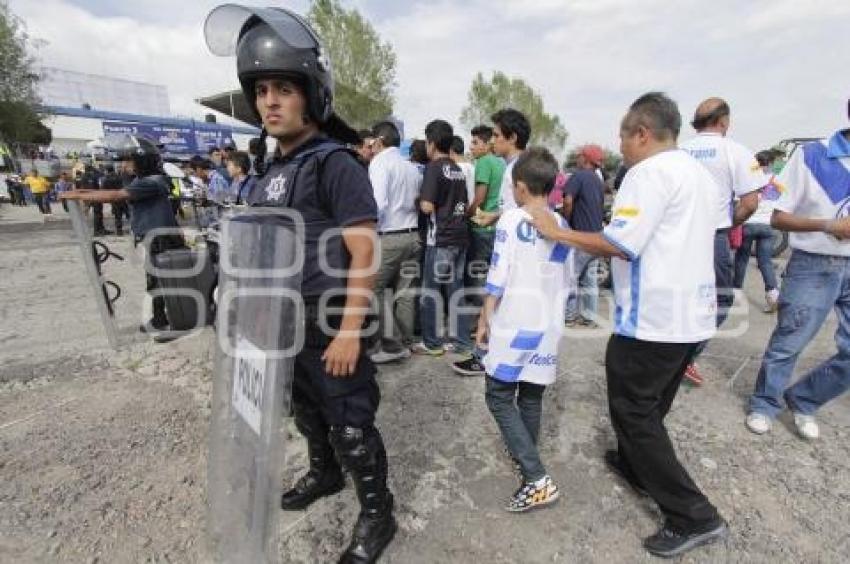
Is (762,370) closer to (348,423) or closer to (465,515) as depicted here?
(465,515)

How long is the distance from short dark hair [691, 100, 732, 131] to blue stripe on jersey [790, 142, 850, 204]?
0.67 m

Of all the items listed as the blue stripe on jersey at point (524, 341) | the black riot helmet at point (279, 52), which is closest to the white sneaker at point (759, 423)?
the blue stripe on jersey at point (524, 341)

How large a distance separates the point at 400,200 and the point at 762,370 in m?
2.65

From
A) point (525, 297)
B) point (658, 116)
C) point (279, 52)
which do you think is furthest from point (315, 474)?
point (658, 116)

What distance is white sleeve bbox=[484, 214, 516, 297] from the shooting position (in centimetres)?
206

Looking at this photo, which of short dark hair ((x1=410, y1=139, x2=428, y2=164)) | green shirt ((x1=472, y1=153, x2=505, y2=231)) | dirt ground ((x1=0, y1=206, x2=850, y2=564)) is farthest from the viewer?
short dark hair ((x1=410, y1=139, x2=428, y2=164))

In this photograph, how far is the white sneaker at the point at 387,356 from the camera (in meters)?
3.74

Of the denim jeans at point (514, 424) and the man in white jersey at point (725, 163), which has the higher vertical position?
the man in white jersey at point (725, 163)

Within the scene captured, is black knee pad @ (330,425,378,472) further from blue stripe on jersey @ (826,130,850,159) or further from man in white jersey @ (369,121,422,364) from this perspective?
blue stripe on jersey @ (826,130,850,159)

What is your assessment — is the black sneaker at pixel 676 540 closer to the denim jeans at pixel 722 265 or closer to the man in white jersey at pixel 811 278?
the man in white jersey at pixel 811 278

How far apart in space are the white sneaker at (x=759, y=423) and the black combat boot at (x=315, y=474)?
2.40 metres

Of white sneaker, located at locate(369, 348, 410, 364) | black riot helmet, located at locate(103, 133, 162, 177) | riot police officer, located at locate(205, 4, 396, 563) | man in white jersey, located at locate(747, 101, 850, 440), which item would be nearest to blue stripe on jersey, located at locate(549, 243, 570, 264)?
riot police officer, located at locate(205, 4, 396, 563)

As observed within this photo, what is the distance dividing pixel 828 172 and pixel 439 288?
8.54 ft

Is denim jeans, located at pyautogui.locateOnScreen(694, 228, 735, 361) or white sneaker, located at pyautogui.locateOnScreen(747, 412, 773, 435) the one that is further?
denim jeans, located at pyautogui.locateOnScreen(694, 228, 735, 361)
